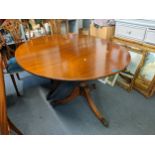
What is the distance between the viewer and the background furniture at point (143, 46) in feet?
6.11

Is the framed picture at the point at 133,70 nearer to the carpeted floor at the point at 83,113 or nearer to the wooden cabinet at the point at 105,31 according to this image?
the carpeted floor at the point at 83,113

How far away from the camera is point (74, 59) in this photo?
1296 mm

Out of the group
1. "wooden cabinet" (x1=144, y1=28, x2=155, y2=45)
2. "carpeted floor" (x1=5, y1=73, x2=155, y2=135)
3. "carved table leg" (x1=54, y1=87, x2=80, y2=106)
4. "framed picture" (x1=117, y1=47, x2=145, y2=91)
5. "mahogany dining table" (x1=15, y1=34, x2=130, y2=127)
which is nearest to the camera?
"mahogany dining table" (x1=15, y1=34, x2=130, y2=127)

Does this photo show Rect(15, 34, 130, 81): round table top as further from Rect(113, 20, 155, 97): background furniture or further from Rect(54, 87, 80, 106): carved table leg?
Rect(113, 20, 155, 97): background furniture

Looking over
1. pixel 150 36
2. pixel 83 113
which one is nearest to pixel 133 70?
pixel 150 36

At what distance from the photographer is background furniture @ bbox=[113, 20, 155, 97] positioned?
186 cm

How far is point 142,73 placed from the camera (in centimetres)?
197

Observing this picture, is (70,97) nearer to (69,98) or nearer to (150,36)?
(69,98)

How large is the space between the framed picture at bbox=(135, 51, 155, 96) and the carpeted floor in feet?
0.37

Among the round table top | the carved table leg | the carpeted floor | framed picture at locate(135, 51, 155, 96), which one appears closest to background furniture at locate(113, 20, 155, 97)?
framed picture at locate(135, 51, 155, 96)

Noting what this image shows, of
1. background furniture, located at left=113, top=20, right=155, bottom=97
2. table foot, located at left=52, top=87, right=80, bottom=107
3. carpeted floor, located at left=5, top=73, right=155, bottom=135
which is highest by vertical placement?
background furniture, located at left=113, top=20, right=155, bottom=97
